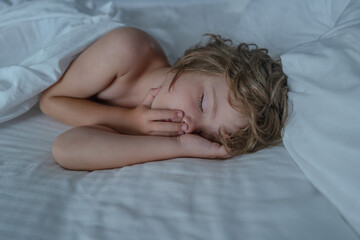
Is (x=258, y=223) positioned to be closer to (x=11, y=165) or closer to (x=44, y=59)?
A: (x=11, y=165)

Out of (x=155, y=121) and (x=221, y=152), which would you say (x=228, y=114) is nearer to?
(x=221, y=152)

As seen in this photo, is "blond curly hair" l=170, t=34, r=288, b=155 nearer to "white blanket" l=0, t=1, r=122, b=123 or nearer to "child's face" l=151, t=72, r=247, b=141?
"child's face" l=151, t=72, r=247, b=141

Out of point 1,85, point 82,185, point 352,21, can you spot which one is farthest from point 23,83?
point 352,21

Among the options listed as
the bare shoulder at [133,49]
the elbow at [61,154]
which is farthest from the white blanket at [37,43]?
the elbow at [61,154]

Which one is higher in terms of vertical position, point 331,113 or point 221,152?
point 331,113

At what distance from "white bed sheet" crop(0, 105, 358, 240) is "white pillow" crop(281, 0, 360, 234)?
0.11 feet

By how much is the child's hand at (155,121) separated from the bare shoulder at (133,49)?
0.11m

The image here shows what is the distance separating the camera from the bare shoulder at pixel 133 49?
0.97m

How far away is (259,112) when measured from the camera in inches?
33.5

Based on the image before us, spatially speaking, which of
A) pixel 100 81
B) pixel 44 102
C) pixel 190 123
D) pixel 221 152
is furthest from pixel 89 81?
pixel 221 152

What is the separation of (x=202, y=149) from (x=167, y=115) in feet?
0.52

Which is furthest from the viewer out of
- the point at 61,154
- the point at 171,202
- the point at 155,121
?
Answer: the point at 155,121

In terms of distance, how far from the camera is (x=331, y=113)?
646 mm

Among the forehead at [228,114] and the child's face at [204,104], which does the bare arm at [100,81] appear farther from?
the forehead at [228,114]
